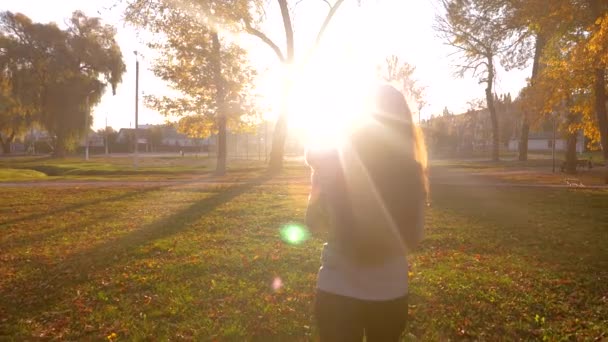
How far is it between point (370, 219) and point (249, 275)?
16.1 feet

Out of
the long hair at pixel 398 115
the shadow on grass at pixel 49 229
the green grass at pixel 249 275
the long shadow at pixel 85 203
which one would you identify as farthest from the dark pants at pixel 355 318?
the long shadow at pixel 85 203

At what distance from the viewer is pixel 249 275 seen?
677 centimetres

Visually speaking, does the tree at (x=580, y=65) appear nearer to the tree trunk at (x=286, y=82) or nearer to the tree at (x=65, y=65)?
the tree trunk at (x=286, y=82)

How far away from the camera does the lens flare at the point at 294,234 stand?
361 inches

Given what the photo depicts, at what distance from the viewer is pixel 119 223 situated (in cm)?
1125

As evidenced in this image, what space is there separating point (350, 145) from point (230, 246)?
6835mm

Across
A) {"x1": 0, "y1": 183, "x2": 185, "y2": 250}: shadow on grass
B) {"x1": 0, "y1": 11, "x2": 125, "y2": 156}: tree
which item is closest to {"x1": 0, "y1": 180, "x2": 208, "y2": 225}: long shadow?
{"x1": 0, "y1": 183, "x2": 185, "y2": 250}: shadow on grass

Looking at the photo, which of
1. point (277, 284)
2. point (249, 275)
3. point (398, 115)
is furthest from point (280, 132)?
point (398, 115)

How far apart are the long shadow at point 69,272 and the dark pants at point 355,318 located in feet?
14.3

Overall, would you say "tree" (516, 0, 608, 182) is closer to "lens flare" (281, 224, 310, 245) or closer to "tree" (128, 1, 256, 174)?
"lens flare" (281, 224, 310, 245)

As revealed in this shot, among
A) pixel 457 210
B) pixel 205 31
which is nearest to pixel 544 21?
pixel 457 210

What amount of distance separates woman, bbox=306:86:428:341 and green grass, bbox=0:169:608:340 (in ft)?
9.02

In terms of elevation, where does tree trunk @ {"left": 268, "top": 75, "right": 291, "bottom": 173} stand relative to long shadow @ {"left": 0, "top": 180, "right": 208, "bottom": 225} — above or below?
above

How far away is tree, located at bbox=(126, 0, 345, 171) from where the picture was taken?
72.1 feet
